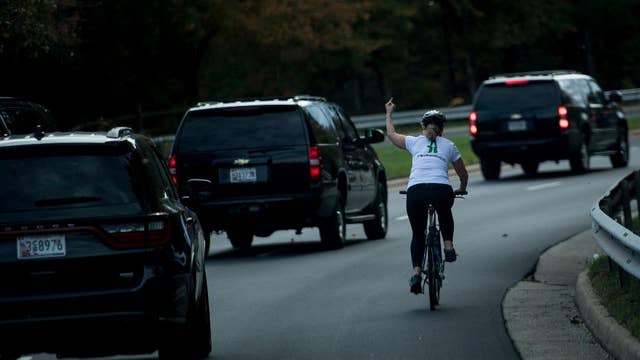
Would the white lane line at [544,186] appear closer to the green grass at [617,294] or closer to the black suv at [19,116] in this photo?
the black suv at [19,116]

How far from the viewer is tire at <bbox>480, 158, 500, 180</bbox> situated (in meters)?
35.2

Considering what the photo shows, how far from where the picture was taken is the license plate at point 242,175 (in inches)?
802

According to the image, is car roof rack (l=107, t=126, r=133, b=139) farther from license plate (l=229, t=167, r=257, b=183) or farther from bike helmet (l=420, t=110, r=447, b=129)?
license plate (l=229, t=167, r=257, b=183)

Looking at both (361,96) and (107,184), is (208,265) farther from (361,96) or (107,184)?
(361,96)

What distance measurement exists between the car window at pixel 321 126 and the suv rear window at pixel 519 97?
12703 mm

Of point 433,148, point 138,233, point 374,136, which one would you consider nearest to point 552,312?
point 433,148

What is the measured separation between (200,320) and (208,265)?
28.5ft

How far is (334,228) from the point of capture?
2116 centimetres

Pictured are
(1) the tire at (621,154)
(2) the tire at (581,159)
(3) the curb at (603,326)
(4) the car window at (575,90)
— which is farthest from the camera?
(1) the tire at (621,154)

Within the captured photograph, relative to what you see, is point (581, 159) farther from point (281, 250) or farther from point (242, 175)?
point (242, 175)

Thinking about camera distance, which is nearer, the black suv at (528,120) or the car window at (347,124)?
the car window at (347,124)

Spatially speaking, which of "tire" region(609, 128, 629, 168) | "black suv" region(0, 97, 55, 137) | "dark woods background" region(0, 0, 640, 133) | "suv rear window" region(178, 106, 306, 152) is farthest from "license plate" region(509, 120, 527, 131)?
"black suv" region(0, 97, 55, 137)

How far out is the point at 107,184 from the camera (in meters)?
10.3

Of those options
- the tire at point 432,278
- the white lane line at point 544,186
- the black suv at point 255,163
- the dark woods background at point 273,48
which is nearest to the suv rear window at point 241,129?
the black suv at point 255,163
